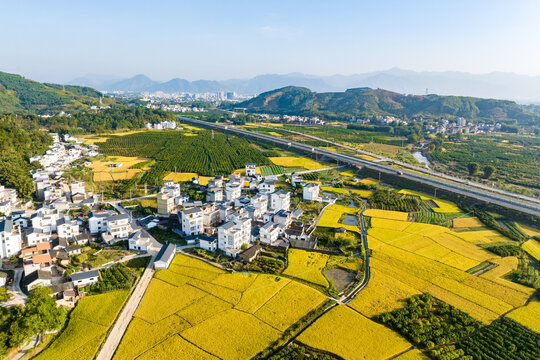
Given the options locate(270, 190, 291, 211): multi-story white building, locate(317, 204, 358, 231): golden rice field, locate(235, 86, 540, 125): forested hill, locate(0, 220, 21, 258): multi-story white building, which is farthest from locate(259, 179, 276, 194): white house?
locate(235, 86, 540, 125): forested hill

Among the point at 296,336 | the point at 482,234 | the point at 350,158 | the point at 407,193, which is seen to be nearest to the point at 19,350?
the point at 296,336

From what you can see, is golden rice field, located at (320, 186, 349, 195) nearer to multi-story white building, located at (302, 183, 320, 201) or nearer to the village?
the village

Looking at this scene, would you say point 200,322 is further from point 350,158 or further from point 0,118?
point 0,118

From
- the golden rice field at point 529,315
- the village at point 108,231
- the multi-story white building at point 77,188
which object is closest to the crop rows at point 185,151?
the multi-story white building at point 77,188

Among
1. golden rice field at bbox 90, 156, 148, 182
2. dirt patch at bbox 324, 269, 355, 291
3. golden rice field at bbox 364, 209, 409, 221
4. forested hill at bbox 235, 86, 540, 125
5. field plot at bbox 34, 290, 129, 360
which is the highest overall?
forested hill at bbox 235, 86, 540, 125

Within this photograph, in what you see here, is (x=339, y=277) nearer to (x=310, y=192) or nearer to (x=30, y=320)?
(x=310, y=192)

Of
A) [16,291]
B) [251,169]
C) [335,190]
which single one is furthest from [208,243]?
[251,169]
